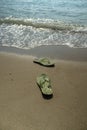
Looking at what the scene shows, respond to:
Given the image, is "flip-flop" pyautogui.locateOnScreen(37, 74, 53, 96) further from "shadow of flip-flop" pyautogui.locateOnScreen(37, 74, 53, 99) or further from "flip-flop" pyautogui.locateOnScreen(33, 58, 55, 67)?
"flip-flop" pyautogui.locateOnScreen(33, 58, 55, 67)

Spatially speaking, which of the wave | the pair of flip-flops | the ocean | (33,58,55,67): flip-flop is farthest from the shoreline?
the wave

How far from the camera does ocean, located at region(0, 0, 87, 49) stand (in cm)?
1120

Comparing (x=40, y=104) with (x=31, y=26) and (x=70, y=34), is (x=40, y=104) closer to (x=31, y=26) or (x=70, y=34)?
(x=70, y=34)

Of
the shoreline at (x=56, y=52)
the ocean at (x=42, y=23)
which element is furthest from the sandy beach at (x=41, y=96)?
the ocean at (x=42, y=23)

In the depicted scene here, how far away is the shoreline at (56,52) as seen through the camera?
9.11 m

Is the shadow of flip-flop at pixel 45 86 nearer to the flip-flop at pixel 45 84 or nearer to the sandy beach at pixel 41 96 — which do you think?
the flip-flop at pixel 45 84

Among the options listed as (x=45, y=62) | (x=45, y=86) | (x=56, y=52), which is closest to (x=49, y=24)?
(x=56, y=52)

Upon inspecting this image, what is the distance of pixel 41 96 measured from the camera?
6.56m

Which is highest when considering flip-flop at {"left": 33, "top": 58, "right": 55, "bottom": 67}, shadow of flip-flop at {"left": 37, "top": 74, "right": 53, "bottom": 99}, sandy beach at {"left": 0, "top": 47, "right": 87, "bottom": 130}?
flip-flop at {"left": 33, "top": 58, "right": 55, "bottom": 67}

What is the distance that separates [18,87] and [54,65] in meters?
1.75

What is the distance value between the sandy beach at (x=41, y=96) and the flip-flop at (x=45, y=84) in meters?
0.14

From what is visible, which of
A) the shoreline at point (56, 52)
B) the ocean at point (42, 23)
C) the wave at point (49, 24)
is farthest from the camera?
the wave at point (49, 24)

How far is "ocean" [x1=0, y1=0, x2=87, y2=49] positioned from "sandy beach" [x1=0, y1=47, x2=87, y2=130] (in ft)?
7.25

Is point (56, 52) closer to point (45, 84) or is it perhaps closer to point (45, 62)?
point (45, 62)
